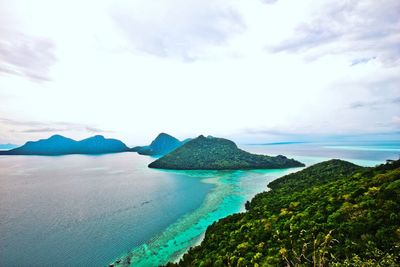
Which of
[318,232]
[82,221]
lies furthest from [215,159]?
[318,232]

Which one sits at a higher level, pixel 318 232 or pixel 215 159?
pixel 215 159

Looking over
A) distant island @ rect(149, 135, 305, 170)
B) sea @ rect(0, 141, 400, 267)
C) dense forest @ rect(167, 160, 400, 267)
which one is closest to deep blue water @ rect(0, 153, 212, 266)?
sea @ rect(0, 141, 400, 267)

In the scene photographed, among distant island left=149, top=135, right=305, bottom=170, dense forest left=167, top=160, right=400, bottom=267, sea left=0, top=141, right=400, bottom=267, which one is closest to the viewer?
dense forest left=167, top=160, right=400, bottom=267

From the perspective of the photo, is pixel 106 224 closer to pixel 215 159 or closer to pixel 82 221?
pixel 82 221

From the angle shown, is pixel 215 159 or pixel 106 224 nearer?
pixel 106 224

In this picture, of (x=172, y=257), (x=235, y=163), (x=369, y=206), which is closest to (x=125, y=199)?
(x=172, y=257)

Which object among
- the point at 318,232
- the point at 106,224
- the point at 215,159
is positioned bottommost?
the point at 106,224

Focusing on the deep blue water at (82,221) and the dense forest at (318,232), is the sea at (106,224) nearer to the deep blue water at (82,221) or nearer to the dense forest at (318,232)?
the deep blue water at (82,221)

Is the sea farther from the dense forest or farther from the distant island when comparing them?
the distant island

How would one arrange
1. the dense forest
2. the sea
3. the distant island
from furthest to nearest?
the distant island, the sea, the dense forest
